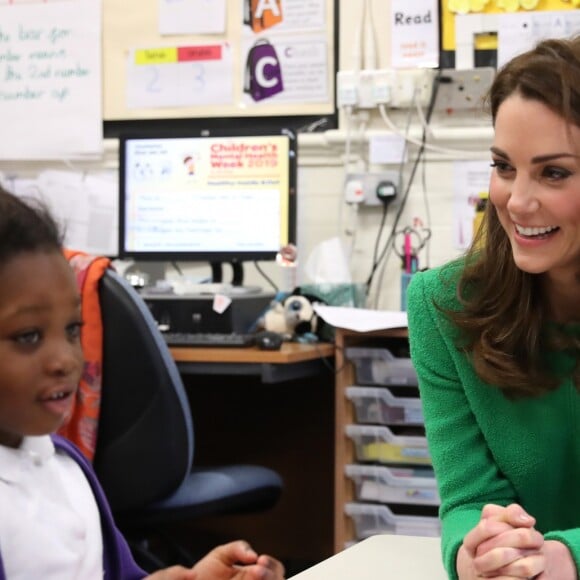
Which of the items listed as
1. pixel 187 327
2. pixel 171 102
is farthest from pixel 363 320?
pixel 171 102

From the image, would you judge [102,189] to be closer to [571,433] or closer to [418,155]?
[418,155]

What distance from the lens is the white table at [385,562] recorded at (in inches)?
33.6

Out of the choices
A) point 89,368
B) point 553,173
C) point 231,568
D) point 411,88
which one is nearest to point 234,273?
point 411,88

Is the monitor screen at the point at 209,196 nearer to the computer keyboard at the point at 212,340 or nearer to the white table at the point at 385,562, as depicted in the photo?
the computer keyboard at the point at 212,340

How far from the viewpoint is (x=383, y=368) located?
2.09 m

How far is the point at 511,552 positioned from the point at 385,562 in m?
0.12

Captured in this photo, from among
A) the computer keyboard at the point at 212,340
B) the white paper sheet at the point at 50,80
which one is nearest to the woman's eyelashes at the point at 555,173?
the computer keyboard at the point at 212,340

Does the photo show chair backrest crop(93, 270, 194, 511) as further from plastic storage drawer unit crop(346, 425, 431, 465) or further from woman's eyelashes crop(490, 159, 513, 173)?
woman's eyelashes crop(490, 159, 513, 173)

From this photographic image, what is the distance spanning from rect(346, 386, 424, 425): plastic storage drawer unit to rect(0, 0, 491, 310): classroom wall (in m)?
0.51

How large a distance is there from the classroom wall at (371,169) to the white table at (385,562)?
1570mm

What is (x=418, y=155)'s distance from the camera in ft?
8.32

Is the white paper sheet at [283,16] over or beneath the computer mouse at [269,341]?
over

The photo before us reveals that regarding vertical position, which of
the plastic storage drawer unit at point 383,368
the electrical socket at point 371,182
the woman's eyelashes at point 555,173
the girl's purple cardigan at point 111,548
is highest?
the woman's eyelashes at point 555,173

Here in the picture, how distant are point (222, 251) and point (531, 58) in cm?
139
